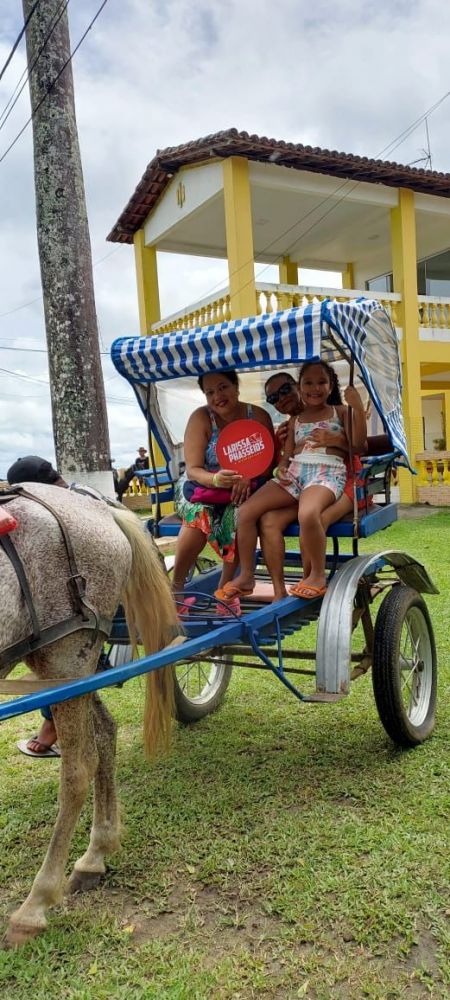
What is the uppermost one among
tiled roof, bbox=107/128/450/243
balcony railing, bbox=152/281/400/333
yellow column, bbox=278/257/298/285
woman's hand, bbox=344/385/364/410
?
tiled roof, bbox=107/128/450/243

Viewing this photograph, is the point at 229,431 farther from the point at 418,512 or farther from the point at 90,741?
the point at 418,512

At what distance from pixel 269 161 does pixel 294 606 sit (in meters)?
10.1

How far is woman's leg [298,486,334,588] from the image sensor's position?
133 inches

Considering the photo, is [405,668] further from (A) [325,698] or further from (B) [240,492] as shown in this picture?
(B) [240,492]

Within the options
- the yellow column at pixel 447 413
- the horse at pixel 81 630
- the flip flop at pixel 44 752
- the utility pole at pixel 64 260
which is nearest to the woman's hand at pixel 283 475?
the horse at pixel 81 630

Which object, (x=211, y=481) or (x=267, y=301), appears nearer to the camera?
(x=211, y=481)

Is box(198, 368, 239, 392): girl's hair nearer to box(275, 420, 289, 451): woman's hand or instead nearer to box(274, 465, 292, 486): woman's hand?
box(275, 420, 289, 451): woman's hand

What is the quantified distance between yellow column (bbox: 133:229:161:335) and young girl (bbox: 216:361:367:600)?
35.2 feet

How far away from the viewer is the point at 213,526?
3.85m

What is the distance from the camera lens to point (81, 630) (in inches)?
103

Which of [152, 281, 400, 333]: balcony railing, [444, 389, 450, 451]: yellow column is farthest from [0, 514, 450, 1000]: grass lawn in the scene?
[444, 389, 450, 451]: yellow column

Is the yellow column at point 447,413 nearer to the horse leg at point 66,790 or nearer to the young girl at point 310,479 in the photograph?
the young girl at point 310,479

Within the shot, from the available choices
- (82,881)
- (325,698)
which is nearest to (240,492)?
(325,698)

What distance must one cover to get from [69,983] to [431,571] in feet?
19.5
